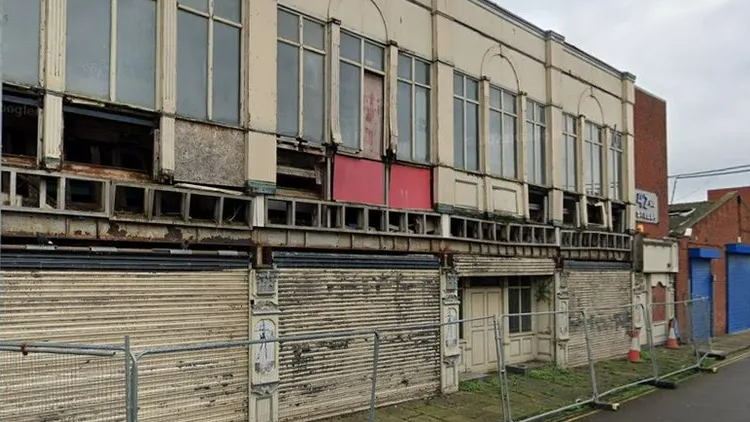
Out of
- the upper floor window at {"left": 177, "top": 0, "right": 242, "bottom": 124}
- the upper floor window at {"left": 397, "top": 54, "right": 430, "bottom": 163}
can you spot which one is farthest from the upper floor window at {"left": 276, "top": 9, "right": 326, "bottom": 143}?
the upper floor window at {"left": 397, "top": 54, "right": 430, "bottom": 163}

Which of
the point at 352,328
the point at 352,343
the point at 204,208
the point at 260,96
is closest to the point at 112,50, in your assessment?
the point at 260,96

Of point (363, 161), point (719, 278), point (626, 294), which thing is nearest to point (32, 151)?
point (363, 161)

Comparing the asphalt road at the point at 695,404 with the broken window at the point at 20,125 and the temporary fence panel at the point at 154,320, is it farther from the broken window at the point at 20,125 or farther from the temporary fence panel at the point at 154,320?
the broken window at the point at 20,125

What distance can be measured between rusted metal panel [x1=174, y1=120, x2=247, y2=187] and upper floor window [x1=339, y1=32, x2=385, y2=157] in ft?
7.64

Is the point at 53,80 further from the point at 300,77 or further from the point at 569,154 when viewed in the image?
the point at 569,154

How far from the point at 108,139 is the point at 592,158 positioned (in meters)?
13.9

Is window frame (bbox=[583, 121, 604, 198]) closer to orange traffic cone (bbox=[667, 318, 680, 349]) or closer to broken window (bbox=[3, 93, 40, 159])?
orange traffic cone (bbox=[667, 318, 680, 349])

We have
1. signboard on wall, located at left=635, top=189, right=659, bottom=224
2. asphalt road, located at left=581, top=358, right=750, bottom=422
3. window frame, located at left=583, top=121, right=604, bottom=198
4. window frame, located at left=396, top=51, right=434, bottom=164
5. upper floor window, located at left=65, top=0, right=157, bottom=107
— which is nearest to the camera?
upper floor window, located at left=65, top=0, right=157, bottom=107

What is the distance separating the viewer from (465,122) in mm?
13977

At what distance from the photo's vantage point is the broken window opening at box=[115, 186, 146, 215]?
27.2 ft

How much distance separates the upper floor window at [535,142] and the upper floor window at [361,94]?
5323mm

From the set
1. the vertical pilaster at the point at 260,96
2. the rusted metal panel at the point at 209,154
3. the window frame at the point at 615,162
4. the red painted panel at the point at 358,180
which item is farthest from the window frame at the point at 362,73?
the window frame at the point at 615,162

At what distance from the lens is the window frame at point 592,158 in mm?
18000

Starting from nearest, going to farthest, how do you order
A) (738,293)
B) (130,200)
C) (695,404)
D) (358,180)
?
(130,200)
(358,180)
(695,404)
(738,293)
